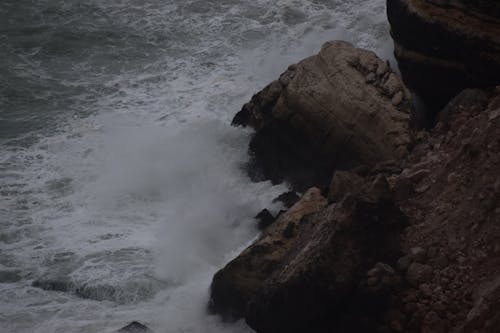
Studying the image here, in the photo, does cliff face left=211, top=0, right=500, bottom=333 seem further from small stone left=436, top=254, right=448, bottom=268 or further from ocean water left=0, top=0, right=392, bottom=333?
ocean water left=0, top=0, right=392, bottom=333

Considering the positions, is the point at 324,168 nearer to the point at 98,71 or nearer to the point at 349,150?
the point at 349,150

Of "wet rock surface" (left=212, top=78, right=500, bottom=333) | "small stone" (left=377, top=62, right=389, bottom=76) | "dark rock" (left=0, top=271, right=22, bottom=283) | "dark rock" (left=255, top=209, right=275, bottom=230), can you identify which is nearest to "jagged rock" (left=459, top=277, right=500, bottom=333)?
"wet rock surface" (left=212, top=78, right=500, bottom=333)

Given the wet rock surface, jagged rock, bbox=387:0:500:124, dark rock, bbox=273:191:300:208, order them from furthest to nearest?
1. dark rock, bbox=273:191:300:208
2. jagged rock, bbox=387:0:500:124
3. the wet rock surface

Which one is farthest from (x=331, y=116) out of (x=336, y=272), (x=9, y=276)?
(x=9, y=276)

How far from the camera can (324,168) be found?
1393 cm

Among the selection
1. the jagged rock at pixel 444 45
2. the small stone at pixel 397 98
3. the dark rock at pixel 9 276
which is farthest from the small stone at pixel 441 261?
the dark rock at pixel 9 276

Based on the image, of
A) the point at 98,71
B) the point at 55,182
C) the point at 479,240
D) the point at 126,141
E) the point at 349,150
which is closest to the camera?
the point at 479,240

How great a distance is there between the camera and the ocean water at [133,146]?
13.0m

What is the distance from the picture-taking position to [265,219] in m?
13.6

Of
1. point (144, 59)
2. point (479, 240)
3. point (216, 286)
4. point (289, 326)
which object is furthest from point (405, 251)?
point (144, 59)

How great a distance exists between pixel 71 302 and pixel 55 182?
14.4 ft

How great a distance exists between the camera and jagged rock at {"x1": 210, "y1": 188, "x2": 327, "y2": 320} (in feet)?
37.5

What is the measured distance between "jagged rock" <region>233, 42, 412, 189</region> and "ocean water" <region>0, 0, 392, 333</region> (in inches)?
34.6

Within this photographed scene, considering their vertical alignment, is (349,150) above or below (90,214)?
above
